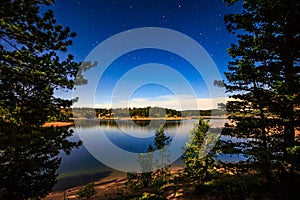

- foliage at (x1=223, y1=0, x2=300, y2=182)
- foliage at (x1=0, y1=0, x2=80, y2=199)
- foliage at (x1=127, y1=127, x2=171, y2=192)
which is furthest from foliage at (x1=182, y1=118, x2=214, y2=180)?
foliage at (x1=0, y1=0, x2=80, y2=199)

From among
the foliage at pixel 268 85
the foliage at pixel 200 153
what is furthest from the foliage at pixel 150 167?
the foliage at pixel 268 85

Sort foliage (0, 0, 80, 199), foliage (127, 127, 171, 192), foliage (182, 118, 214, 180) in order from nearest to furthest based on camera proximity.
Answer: foliage (0, 0, 80, 199), foliage (182, 118, 214, 180), foliage (127, 127, 171, 192)

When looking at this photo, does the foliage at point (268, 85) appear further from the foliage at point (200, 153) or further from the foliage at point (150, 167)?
the foliage at point (150, 167)

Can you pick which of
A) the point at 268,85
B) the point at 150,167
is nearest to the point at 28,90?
the point at 268,85

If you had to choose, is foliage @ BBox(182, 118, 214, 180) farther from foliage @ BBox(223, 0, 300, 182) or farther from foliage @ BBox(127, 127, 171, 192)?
foliage @ BBox(223, 0, 300, 182)

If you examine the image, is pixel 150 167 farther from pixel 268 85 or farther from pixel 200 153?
pixel 268 85

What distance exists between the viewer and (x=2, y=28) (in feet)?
17.0

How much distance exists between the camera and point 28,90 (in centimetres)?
659

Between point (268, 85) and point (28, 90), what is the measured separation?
41.2 ft

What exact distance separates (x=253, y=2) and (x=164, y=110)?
556ft

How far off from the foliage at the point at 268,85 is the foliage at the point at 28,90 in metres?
9.43

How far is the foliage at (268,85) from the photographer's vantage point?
6.91 m

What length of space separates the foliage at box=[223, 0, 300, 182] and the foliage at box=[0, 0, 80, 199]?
30.9ft

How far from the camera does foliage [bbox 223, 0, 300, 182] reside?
6911 millimetres
